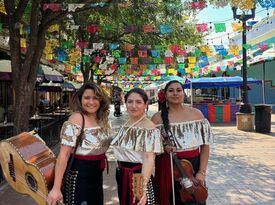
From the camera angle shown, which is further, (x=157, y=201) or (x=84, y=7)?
(x=84, y=7)

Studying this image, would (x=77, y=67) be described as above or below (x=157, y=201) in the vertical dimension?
above

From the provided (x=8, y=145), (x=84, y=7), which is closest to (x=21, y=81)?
(x=84, y=7)

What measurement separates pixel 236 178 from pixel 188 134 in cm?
389

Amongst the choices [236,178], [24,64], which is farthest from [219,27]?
[24,64]

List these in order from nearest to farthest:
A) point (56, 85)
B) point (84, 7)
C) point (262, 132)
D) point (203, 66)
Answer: point (84, 7)
point (262, 132)
point (56, 85)
point (203, 66)

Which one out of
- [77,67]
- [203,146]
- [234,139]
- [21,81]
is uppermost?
[77,67]

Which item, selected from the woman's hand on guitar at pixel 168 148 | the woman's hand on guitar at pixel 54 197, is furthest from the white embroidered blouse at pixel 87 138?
the woman's hand on guitar at pixel 168 148

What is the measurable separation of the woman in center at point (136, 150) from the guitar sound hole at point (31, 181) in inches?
27.9

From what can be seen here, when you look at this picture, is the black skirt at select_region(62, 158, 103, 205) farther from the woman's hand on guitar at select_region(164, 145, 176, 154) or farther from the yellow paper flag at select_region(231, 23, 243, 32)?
the yellow paper flag at select_region(231, 23, 243, 32)

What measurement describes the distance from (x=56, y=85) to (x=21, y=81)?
364 inches

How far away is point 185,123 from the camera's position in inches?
137

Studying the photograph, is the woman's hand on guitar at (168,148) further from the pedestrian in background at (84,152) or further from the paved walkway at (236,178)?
the paved walkway at (236,178)

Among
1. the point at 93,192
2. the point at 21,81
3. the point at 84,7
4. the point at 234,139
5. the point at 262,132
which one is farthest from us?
the point at 262,132

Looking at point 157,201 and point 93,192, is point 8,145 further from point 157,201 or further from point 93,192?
point 157,201
